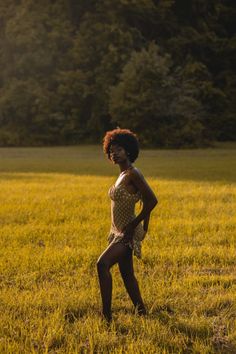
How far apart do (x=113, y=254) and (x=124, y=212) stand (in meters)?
0.36

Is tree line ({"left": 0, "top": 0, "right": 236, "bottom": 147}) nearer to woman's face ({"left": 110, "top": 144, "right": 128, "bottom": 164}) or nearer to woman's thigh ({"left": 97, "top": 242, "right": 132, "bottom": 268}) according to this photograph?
woman's face ({"left": 110, "top": 144, "right": 128, "bottom": 164})

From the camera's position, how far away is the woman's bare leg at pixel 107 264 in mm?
4301

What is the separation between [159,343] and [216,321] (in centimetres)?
73

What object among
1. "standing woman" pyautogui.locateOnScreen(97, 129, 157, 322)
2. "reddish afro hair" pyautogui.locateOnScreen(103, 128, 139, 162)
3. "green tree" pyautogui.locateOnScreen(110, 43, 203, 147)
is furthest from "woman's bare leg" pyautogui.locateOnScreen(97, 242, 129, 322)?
"green tree" pyautogui.locateOnScreen(110, 43, 203, 147)

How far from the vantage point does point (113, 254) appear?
4.34 meters

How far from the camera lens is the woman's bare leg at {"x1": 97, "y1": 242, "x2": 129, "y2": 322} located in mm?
4301

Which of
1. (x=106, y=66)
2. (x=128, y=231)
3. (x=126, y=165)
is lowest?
(x=128, y=231)

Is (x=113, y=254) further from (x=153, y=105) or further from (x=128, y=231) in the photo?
(x=153, y=105)

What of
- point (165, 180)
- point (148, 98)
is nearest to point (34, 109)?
point (148, 98)

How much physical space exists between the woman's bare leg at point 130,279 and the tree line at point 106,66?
38915 millimetres

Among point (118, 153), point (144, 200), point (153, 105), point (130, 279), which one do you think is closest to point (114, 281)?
point (130, 279)

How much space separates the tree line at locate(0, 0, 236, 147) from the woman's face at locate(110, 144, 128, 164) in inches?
1533

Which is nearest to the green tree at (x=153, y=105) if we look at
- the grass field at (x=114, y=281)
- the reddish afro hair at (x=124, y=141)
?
the grass field at (x=114, y=281)

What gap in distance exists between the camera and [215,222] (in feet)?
30.3
